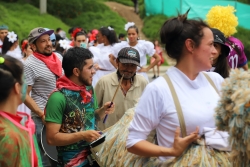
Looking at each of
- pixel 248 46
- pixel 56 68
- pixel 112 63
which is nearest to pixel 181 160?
pixel 56 68

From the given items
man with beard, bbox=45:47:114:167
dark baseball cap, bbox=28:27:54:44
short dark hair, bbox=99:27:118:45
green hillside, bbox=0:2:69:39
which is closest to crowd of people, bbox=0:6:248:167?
man with beard, bbox=45:47:114:167

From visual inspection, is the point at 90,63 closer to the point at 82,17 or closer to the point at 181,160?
the point at 181,160

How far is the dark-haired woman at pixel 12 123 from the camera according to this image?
276 cm

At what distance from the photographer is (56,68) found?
19.6ft

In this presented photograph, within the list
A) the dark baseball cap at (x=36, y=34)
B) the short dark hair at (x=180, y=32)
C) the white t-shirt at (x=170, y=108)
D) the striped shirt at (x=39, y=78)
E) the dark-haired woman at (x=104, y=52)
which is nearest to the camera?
the white t-shirt at (x=170, y=108)

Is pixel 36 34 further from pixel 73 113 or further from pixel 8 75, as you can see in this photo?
pixel 8 75

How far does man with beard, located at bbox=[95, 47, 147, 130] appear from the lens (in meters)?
5.69

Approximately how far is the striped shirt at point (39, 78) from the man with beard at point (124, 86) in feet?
1.98

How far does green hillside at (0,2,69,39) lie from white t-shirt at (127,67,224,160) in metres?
21.2

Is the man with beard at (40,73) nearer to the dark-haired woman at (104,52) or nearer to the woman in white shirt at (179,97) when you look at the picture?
the woman in white shirt at (179,97)

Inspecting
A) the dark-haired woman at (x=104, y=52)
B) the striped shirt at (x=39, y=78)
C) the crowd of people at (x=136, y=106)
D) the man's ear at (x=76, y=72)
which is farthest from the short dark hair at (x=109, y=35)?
the man's ear at (x=76, y=72)

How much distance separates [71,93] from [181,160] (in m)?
1.55

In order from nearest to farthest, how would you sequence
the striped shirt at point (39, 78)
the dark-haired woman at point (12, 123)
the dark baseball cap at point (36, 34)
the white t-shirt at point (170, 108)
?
the dark-haired woman at point (12, 123)
the white t-shirt at point (170, 108)
the striped shirt at point (39, 78)
the dark baseball cap at point (36, 34)

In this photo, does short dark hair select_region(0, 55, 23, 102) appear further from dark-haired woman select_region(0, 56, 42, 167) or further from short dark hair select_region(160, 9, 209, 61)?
short dark hair select_region(160, 9, 209, 61)
